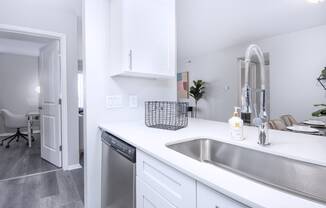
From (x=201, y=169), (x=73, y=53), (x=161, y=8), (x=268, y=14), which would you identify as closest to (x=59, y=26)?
(x=73, y=53)

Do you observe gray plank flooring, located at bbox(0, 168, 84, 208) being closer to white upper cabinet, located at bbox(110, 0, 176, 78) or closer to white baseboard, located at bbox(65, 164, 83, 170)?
white baseboard, located at bbox(65, 164, 83, 170)

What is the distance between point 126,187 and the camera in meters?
1.09

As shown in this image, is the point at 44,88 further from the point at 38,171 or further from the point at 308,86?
→ the point at 308,86

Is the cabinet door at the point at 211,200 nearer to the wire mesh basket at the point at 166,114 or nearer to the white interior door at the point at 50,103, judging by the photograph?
the wire mesh basket at the point at 166,114

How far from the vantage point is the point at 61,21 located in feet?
9.12

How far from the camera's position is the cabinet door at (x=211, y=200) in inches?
19.8

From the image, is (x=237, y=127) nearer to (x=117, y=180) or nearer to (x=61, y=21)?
(x=117, y=180)

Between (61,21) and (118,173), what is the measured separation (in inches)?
102

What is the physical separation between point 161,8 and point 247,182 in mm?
1512

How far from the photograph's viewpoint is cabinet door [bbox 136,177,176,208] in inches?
30.7

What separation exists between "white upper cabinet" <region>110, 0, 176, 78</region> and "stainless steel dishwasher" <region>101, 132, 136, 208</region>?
58 cm

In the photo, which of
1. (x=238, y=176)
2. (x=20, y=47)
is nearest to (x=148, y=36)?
(x=238, y=176)

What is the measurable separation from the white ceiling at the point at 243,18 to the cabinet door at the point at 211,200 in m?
3.16

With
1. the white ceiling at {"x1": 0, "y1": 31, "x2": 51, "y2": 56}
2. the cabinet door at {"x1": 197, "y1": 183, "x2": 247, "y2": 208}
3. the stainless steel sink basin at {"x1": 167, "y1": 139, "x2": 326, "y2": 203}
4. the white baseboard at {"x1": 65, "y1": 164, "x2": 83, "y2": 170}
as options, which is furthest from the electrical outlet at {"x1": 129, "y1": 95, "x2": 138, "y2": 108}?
the white ceiling at {"x1": 0, "y1": 31, "x2": 51, "y2": 56}
